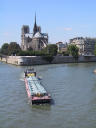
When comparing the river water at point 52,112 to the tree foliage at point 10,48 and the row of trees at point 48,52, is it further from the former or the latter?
the tree foliage at point 10,48

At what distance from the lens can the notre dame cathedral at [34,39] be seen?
5276 inches

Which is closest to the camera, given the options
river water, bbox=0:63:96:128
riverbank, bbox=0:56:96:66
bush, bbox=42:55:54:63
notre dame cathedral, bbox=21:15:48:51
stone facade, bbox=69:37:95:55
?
river water, bbox=0:63:96:128

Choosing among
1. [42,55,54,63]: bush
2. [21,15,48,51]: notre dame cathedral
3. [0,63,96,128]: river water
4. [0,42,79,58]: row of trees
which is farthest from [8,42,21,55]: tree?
[0,63,96,128]: river water

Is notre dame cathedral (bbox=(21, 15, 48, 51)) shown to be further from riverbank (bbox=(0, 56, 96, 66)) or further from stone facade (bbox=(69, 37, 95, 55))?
riverbank (bbox=(0, 56, 96, 66))

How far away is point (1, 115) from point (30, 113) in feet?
5.98

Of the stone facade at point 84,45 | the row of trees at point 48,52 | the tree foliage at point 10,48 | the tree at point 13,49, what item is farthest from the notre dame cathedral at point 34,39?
the tree at point 13,49

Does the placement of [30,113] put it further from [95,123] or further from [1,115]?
[95,123]

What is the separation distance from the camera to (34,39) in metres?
137

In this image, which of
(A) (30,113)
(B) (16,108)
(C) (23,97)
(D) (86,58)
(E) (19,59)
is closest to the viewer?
(A) (30,113)

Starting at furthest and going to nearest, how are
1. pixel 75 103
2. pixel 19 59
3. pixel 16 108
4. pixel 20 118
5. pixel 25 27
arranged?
pixel 25 27
pixel 19 59
pixel 75 103
pixel 16 108
pixel 20 118

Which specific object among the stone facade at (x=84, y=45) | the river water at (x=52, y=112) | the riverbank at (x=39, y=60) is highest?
the stone facade at (x=84, y=45)

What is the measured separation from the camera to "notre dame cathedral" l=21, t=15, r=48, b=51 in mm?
134000

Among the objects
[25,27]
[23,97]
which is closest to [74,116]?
[23,97]

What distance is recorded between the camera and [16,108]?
18.4m
